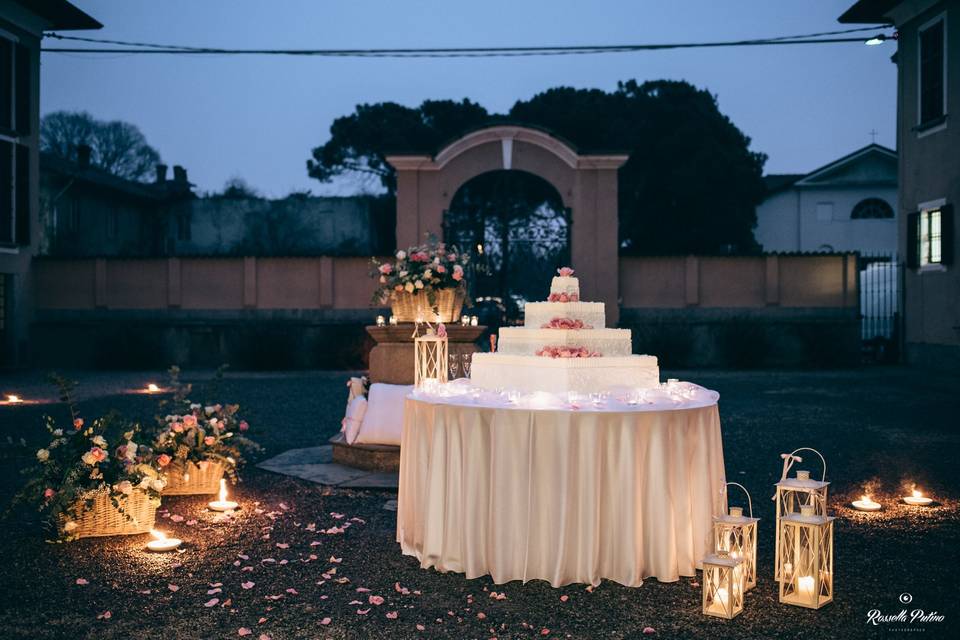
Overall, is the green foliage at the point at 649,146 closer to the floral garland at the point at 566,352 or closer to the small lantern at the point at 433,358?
the small lantern at the point at 433,358

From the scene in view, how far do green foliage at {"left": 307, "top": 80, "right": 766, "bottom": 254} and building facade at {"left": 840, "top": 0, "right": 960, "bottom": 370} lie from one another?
37.1 ft

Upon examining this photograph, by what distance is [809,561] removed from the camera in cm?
426

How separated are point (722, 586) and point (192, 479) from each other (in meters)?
4.76

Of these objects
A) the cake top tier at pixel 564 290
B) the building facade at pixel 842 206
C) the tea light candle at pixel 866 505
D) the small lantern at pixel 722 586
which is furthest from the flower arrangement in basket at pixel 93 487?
the building facade at pixel 842 206

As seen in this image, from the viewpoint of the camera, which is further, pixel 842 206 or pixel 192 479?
pixel 842 206

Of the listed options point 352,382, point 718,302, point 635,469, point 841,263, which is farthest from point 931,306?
point 635,469

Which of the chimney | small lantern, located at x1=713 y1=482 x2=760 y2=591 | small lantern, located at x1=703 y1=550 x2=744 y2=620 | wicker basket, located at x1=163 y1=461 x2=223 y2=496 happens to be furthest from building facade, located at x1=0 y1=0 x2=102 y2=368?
small lantern, located at x1=703 y1=550 x2=744 y2=620

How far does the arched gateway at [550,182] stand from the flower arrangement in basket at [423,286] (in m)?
10.6

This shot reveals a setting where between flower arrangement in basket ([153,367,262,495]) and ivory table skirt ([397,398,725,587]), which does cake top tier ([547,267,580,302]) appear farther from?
flower arrangement in basket ([153,367,262,495])

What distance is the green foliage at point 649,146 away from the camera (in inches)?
1216

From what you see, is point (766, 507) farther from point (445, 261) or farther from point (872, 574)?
point (445, 261)

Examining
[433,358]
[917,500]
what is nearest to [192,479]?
[433,358]

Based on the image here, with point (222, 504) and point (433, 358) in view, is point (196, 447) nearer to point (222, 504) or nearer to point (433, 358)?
point (222, 504)

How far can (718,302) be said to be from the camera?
21.2 meters
